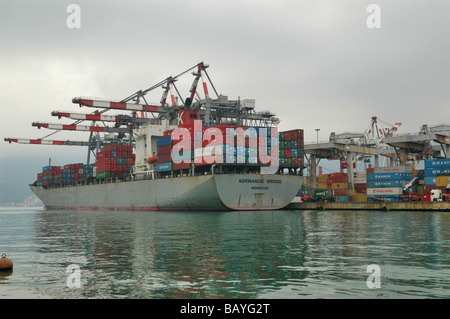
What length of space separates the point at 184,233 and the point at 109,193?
70.4 m

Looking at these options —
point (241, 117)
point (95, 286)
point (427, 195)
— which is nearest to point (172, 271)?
point (95, 286)

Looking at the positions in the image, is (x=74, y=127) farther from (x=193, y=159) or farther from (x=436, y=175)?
(x=436, y=175)

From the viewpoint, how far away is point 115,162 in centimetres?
10638

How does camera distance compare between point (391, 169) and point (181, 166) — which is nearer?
point (181, 166)

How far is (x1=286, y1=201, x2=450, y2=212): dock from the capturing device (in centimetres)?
7481

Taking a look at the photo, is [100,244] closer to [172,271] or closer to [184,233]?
[184,233]

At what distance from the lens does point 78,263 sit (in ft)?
77.4

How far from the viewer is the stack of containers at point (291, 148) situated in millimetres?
83000

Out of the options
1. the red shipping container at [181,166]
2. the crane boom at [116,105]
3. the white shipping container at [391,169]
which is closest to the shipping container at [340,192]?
the white shipping container at [391,169]

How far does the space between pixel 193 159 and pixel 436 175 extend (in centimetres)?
4299

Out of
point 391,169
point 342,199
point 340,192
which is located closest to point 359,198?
point 342,199

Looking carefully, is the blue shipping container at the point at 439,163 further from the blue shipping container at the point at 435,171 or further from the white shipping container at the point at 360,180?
the white shipping container at the point at 360,180

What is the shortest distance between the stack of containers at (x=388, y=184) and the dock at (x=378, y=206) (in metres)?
5.76

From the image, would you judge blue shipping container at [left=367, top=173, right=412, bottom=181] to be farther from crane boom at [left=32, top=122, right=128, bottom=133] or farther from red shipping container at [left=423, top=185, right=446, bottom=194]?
crane boom at [left=32, top=122, right=128, bottom=133]
